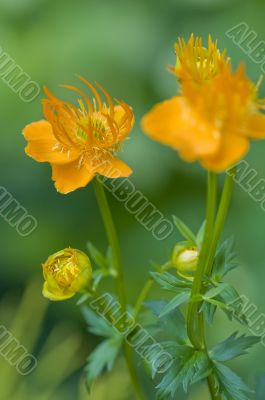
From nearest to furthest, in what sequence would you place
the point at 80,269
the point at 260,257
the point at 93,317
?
1. the point at 80,269
2. the point at 93,317
3. the point at 260,257

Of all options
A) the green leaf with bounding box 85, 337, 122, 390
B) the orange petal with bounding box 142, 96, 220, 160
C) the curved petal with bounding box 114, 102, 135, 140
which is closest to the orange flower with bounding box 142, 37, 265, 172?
the orange petal with bounding box 142, 96, 220, 160

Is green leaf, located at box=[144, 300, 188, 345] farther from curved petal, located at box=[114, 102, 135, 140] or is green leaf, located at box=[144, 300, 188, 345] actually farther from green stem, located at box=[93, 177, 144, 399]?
curved petal, located at box=[114, 102, 135, 140]

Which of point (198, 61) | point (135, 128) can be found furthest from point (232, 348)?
point (135, 128)

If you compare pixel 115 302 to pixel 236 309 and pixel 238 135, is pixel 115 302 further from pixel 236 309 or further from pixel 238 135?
pixel 238 135

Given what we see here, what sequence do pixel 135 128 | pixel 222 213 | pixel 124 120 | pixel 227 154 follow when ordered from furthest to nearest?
pixel 135 128 < pixel 124 120 < pixel 222 213 < pixel 227 154

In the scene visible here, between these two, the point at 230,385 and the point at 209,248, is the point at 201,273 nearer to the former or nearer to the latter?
the point at 209,248

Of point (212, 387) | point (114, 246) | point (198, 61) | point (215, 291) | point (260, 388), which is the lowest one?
point (260, 388)

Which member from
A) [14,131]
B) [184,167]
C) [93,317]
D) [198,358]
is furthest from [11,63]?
[198,358]
